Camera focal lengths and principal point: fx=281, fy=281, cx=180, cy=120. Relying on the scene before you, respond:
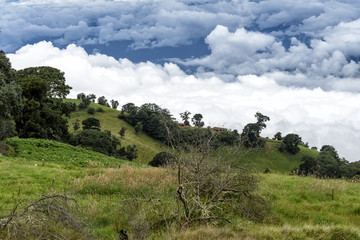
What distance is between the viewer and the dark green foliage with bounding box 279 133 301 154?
93.0 m

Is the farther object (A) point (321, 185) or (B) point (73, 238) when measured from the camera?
(A) point (321, 185)

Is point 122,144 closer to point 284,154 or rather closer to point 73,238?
point 284,154

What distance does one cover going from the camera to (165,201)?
401 inches

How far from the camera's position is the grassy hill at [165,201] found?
7324 mm

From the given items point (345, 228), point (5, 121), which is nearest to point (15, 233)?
point (345, 228)

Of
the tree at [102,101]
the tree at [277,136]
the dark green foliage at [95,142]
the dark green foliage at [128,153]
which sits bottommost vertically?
the dark green foliage at [128,153]

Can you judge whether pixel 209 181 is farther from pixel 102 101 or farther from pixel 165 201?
pixel 102 101

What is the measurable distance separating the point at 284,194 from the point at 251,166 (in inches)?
87.5

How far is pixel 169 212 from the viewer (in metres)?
8.58

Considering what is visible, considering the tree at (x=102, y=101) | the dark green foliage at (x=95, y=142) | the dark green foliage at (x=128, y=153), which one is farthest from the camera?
the tree at (x=102, y=101)

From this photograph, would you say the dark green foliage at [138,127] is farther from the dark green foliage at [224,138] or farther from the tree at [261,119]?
the dark green foliage at [224,138]

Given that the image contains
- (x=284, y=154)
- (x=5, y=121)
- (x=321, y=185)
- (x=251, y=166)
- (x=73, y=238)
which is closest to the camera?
(x=73, y=238)

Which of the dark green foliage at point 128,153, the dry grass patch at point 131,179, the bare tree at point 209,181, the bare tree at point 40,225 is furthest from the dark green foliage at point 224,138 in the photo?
the dark green foliage at point 128,153

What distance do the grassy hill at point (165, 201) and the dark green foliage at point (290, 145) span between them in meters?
83.8
